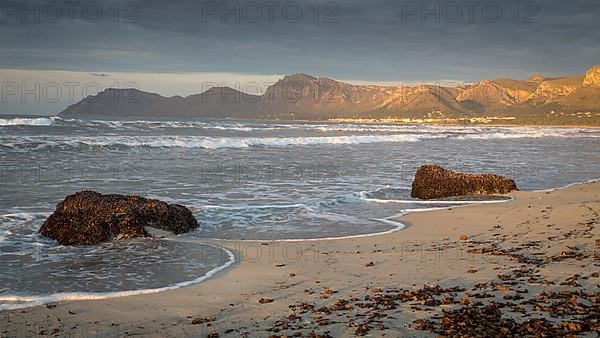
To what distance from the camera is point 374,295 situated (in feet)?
17.3

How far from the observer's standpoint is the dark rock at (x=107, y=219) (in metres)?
8.13

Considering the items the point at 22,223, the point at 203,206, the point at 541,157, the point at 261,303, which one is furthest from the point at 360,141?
the point at 261,303

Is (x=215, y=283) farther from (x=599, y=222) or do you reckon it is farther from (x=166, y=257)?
(x=599, y=222)

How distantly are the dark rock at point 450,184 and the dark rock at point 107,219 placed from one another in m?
6.21

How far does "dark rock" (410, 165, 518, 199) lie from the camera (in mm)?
12906

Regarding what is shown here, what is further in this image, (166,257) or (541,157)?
(541,157)

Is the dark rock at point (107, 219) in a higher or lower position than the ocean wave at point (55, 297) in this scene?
higher

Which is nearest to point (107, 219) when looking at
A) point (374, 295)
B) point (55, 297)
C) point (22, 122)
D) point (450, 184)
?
point (55, 297)

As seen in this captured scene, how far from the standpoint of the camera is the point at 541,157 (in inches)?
979

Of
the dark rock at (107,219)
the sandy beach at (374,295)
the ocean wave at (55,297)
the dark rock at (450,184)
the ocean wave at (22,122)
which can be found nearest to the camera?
the sandy beach at (374,295)

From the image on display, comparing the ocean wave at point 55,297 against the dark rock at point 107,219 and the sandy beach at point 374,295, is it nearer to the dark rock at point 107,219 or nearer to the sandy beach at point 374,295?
the sandy beach at point 374,295

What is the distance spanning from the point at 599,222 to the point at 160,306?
7.32 meters

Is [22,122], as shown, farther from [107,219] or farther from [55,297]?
[55,297]

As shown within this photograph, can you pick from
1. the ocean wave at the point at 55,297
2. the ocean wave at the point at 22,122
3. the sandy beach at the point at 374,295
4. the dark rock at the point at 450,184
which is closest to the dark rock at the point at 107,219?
the sandy beach at the point at 374,295
